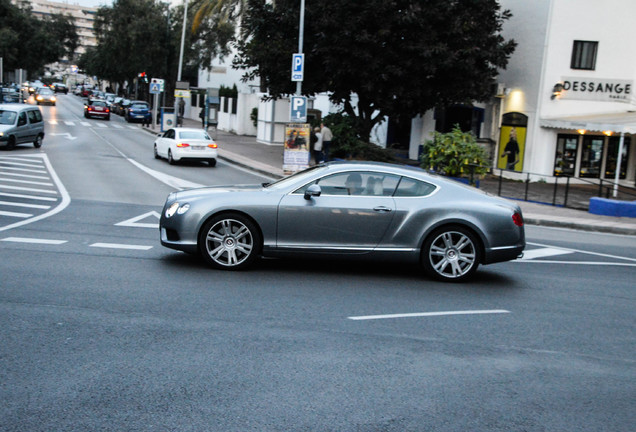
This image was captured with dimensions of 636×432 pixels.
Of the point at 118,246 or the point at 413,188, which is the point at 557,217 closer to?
the point at 413,188

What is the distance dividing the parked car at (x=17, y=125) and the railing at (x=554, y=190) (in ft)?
59.9

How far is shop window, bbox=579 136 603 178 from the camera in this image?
91.5ft

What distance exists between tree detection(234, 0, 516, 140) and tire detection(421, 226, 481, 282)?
16968mm

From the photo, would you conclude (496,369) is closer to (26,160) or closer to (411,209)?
(411,209)

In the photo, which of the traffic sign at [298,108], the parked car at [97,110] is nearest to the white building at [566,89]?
the traffic sign at [298,108]

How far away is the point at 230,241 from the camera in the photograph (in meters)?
9.07

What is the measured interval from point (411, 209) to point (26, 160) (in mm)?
19321

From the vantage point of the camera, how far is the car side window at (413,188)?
9258 millimetres

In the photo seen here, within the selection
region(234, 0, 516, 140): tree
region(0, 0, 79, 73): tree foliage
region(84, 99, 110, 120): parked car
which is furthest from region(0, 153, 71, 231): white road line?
region(0, 0, 79, 73): tree foliage

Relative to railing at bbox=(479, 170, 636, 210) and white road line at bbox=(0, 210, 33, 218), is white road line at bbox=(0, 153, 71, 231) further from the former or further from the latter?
railing at bbox=(479, 170, 636, 210)

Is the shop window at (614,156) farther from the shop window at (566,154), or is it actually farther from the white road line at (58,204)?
the white road line at (58,204)

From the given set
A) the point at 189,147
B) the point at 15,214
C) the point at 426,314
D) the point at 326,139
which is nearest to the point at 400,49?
the point at 326,139

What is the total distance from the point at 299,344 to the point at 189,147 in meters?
21.1

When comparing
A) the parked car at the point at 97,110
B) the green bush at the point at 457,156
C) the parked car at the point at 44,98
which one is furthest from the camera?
the parked car at the point at 44,98
